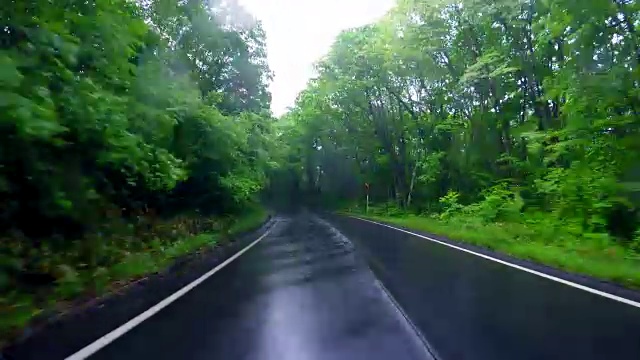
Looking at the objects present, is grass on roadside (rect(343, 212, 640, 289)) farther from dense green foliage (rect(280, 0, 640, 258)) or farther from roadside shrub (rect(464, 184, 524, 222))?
roadside shrub (rect(464, 184, 524, 222))

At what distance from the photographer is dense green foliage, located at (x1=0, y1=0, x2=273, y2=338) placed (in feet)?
23.4

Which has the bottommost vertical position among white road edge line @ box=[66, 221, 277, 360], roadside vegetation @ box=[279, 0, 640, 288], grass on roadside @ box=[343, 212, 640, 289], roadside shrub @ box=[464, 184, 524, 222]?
white road edge line @ box=[66, 221, 277, 360]

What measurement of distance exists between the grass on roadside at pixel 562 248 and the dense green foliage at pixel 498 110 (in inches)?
12.6

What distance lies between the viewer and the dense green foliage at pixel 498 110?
15016 mm

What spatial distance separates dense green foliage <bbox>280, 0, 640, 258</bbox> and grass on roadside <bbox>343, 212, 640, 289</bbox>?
319mm

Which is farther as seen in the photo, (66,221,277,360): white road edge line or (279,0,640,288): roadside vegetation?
(279,0,640,288): roadside vegetation

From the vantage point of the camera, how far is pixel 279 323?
23.5ft

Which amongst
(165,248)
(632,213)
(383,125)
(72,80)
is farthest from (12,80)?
(383,125)

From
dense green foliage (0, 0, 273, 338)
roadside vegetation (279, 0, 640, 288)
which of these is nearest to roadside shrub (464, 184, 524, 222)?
roadside vegetation (279, 0, 640, 288)

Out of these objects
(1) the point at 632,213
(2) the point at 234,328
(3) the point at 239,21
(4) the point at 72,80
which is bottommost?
(2) the point at 234,328

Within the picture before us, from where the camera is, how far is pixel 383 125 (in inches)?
1841

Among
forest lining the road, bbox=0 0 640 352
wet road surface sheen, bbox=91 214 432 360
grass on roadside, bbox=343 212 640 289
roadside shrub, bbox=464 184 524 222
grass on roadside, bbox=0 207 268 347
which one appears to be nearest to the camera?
wet road surface sheen, bbox=91 214 432 360

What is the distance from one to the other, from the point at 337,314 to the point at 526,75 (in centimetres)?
2043

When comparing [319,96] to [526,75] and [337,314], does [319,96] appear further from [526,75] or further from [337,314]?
[337,314]
